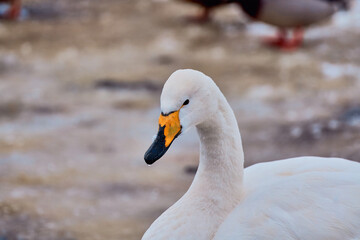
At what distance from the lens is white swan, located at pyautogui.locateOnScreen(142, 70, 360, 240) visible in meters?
2.65

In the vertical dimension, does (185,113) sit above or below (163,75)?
below

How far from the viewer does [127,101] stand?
619 cm

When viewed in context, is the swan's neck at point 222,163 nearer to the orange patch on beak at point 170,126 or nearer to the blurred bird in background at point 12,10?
the orange patch on beak at point 170,126

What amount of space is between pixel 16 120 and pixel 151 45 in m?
2.29

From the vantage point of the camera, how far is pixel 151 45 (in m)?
7.61

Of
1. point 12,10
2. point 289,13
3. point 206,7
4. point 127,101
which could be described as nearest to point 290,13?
point 289,13

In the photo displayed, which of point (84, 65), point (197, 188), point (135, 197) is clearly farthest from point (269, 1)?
point (197, 188)

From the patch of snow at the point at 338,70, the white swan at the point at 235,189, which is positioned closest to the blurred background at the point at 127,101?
the patch of snow at the point at 338,70

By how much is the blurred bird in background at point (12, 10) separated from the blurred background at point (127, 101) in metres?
0.13

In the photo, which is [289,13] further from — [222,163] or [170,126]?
[170,126]

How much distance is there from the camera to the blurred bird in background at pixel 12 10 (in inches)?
332

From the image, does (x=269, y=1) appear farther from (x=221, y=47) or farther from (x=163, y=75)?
(x=163, y=75)

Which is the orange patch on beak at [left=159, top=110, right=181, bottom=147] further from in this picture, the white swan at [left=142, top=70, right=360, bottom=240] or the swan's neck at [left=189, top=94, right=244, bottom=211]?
the swan's neck at [left=189, top=94, right=244, bottom=211]

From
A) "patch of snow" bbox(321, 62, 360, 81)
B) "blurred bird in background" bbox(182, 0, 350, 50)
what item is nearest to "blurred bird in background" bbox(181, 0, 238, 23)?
"blurred bird in background" bbox(182, 0, 350, 50)
